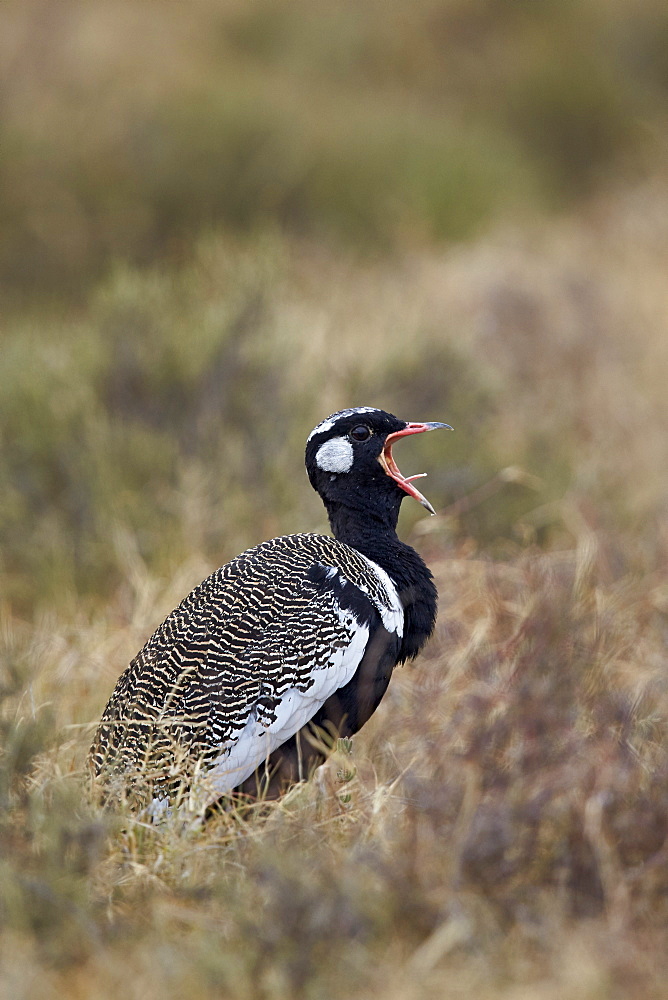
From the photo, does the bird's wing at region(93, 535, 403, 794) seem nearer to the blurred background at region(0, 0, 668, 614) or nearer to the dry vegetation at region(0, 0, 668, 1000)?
the dry vegetation at region(0, 0, 668, 1000)

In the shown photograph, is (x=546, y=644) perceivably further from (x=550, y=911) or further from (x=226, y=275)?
(x=226, y=275)

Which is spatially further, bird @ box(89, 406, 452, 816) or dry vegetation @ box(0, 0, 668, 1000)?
bird @ box(89, 406, 452, 816)

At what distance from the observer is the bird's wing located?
9.36 ft

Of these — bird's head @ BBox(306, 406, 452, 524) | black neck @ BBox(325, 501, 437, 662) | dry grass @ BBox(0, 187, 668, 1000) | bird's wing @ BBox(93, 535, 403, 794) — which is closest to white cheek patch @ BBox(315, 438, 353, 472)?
bird's head @ BBox(306, 406, 452, 524)

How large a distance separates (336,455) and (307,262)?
6.72 meters

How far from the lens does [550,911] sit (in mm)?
2154

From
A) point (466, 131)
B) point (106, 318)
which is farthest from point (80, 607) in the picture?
point (466, 131)

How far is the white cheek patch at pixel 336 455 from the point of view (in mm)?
3359

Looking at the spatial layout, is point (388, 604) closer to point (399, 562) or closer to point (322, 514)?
point (399, 562)

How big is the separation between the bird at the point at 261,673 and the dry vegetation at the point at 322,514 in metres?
0.12

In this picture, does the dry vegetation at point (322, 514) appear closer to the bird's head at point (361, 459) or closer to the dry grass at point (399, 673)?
the dry grass at point (399, 673)

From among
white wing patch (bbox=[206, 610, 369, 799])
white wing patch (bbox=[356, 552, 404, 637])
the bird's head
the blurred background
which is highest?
the blurred background

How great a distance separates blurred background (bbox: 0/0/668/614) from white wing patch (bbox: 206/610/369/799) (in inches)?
49.5

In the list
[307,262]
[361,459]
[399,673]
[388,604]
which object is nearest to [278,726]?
[388,604]
